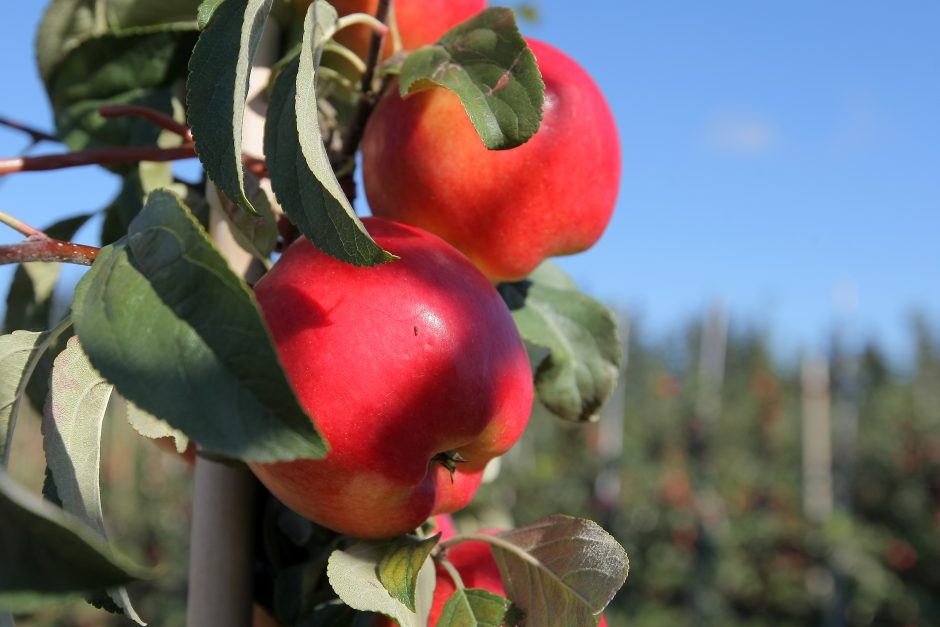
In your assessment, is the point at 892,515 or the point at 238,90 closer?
the point at 238,90

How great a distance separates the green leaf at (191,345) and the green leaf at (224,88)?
0.13 ft

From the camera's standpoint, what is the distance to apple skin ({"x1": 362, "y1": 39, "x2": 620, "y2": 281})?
1.64 ft

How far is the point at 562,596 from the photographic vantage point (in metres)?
0.47

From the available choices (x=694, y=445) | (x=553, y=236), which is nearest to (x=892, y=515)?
(x=694, y=445)

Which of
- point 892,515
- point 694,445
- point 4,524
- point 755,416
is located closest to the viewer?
point 4,524

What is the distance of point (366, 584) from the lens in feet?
1.39

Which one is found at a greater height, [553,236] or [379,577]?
[553,236]

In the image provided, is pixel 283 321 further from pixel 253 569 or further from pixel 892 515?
pixel 892 515

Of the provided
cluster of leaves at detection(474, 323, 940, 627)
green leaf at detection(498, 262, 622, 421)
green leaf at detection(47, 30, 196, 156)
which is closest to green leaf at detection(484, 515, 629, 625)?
green leaf at detection(498, 262, 622, 421)

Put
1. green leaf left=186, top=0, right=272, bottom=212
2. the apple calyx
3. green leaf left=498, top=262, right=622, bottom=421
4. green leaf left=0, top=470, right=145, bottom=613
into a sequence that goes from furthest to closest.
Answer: green leaf left=498, top=262, right=622, bottom=421 < the apple calyx < green leaf left=186, top=0, right=272, bottom=212 < green leaf left=0, top=470, right=145, bottom=613

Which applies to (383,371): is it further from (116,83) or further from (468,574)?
(116,83)

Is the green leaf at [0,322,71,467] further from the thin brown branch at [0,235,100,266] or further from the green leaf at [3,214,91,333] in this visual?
the green leaf at [3,214,91,333]

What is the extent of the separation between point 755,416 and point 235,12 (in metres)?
8.33

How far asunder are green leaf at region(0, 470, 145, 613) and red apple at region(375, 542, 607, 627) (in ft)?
0.88
